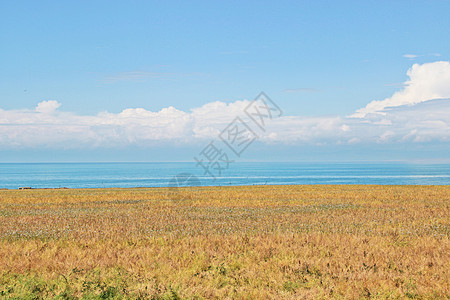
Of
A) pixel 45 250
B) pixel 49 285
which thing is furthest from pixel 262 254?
pixel 45 250

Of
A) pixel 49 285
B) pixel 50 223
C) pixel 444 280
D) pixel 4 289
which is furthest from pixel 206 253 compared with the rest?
pixel 50 223

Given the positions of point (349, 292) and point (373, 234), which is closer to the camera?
point (349, 292)

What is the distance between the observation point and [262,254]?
12500 mm

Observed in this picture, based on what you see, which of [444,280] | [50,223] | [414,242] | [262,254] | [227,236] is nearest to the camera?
[444,280]

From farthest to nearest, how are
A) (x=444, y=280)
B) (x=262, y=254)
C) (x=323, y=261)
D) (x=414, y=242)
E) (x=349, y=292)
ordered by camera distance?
(x=414, y=242), (x=262, y=254), (x=323, y=261), (x=444, y=280), (x=349, y=292)

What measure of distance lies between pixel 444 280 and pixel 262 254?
4859 millimetres

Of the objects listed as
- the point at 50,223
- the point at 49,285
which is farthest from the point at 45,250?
the point at 50,223

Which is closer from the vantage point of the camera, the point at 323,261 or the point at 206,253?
the point at 323,261

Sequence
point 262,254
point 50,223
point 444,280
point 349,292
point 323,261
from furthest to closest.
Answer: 1. point 50,223
2. point 262,254
3. point 323,261
4. point 444,280
5. point 349,292

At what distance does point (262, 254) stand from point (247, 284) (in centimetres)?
275

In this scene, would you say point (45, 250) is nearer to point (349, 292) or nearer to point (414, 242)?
point (349, 292)

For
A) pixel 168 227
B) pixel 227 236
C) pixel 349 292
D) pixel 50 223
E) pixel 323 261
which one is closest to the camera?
pixel 349 292

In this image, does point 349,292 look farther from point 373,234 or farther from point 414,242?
point 373,234

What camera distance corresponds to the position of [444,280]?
9797mm
